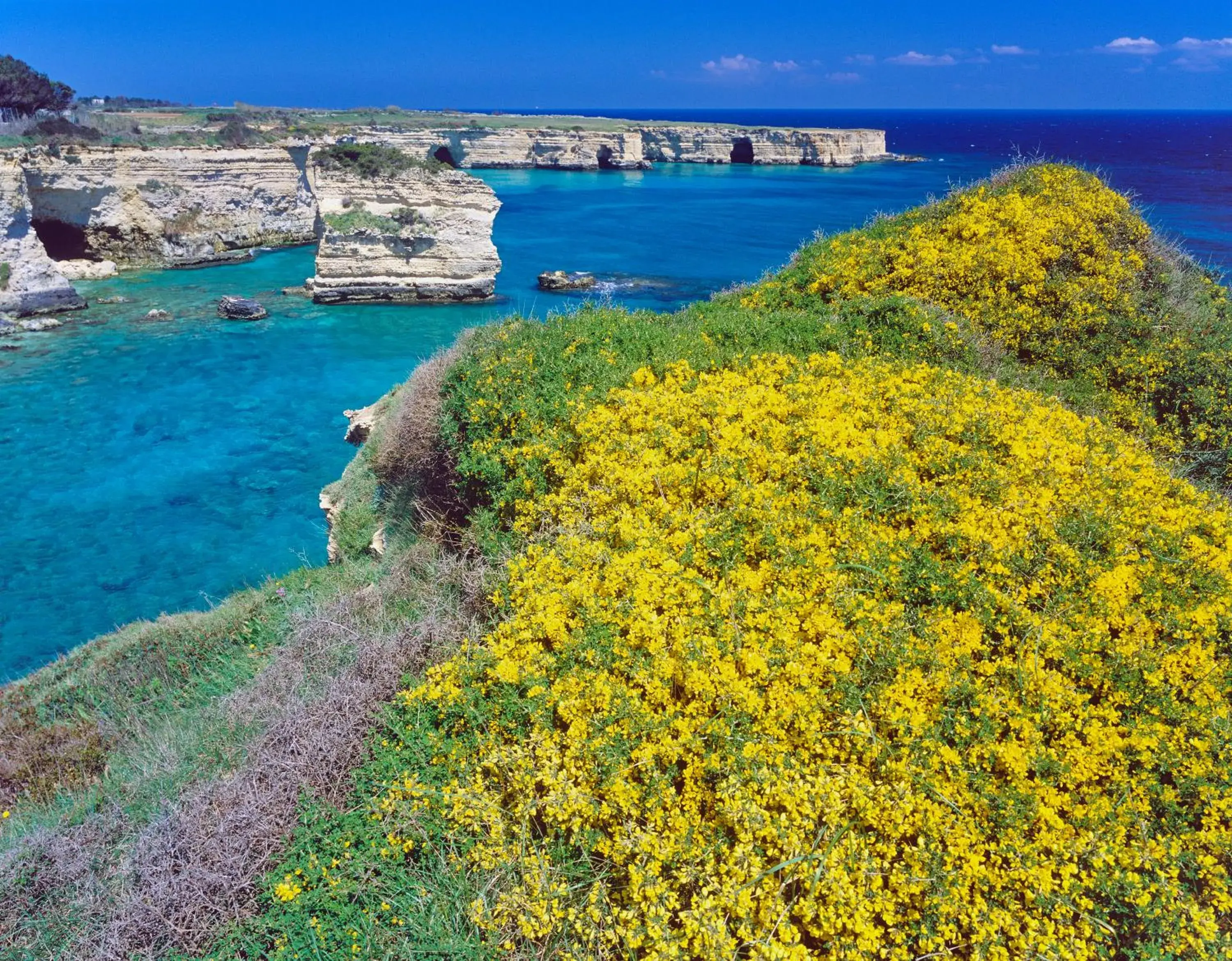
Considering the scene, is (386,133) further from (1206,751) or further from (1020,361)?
(1206,751)

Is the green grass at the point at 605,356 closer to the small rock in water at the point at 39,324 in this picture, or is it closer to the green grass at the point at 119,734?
the green grass at the point at 119,734

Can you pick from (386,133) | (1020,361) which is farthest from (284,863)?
(386,133)

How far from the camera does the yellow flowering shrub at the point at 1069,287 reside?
28.0 ft

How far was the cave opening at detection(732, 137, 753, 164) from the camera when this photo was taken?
101m

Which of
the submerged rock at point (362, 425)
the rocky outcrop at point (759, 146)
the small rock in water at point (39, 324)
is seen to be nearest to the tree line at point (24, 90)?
the small rock in water at point (39, 324)

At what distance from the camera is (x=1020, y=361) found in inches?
366

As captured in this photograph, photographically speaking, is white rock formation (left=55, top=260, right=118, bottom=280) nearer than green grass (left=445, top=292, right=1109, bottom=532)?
No

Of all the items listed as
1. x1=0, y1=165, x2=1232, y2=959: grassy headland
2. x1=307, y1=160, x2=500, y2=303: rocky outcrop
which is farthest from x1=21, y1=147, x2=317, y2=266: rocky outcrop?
x1=0, y1=165, x2=1232, y2=959: grassy headland

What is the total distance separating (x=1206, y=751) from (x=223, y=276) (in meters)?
44.2

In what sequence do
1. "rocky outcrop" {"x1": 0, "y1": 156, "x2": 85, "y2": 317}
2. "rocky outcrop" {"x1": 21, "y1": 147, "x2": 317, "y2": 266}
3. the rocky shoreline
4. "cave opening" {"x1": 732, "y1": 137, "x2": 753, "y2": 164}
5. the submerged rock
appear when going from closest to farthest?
the submerged rock, "rocky outcrop" {"x1": 0, "y1": 156, "x2": 85, "y2": 317}, the rocky shoreline, "rocky outcrop" {"x1": 21, "y1": 147, "x2": 317, "y2": 266}, "cave opening" {"x1": 732, "y1": 137, "x2": 753, "y2": 164}

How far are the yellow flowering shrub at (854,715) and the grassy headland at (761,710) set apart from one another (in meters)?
0.03

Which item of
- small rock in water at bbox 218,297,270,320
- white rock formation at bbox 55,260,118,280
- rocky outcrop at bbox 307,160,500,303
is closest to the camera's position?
small rock in water at bbox 218,297,270,320

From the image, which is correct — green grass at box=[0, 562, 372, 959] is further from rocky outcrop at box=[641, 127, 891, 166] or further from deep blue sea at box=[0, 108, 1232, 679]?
rocky outcrop at box=[641, 127, 891, 166]

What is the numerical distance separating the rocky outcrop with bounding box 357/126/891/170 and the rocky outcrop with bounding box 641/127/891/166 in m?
0.09
